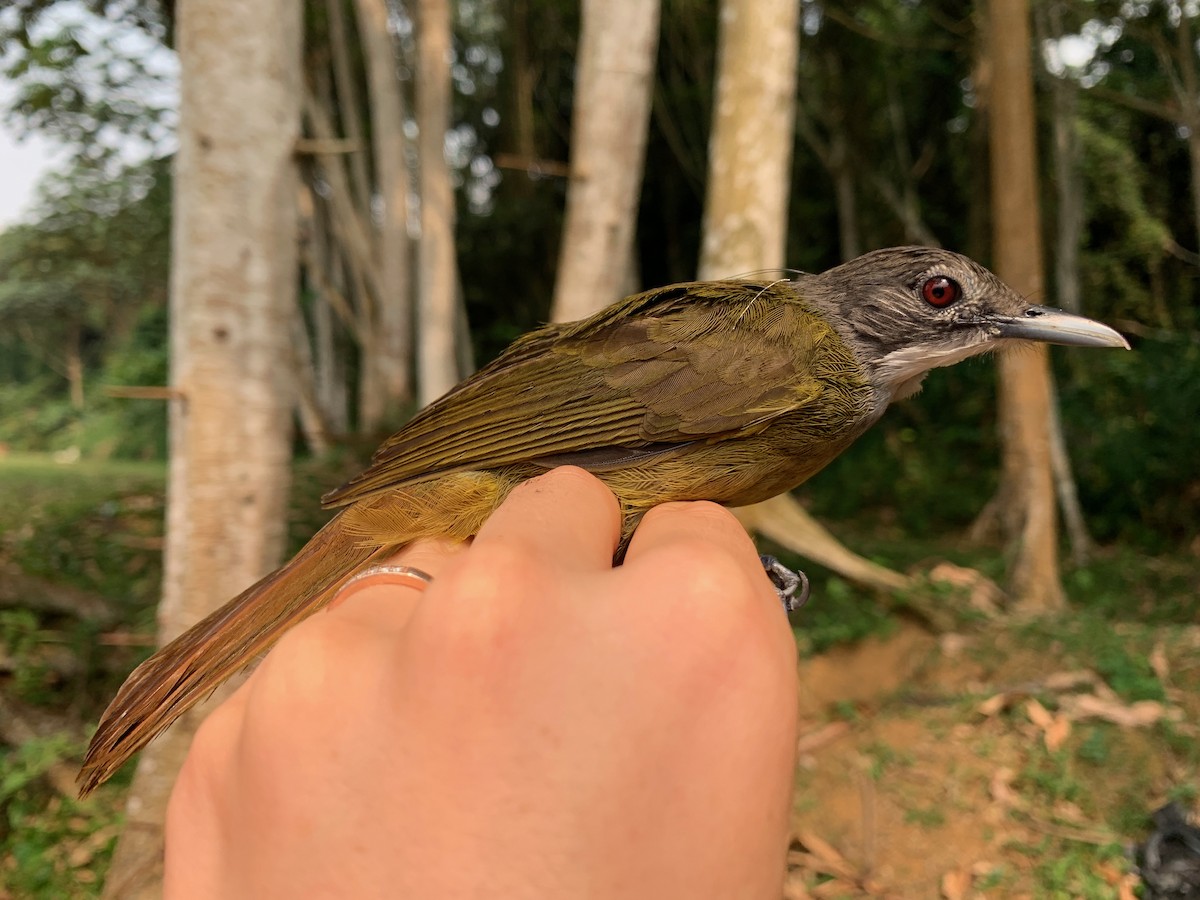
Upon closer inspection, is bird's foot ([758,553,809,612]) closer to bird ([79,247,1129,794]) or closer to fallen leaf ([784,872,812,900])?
bird ([79,247,1129,794])

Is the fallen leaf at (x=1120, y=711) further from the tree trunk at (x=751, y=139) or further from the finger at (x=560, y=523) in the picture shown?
the finger at (x=560, y=523)

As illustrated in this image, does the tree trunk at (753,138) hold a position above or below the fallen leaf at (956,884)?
above

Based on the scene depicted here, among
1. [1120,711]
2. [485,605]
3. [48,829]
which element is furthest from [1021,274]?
[48,829]

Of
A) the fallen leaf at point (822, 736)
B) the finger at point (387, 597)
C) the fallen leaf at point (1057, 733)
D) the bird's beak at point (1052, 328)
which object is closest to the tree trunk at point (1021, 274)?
the fallen leaf at point (1057, 733)

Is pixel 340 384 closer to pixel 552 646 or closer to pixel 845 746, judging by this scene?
pixel 845 746

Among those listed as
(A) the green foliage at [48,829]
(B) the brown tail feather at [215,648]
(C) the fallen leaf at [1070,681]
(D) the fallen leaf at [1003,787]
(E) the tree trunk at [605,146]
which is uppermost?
(E) the tree trunk at [605,146]

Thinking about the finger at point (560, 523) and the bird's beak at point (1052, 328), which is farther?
the bird's beak at point (1052, 328)

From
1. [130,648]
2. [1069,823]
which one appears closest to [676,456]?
[1069,823]
